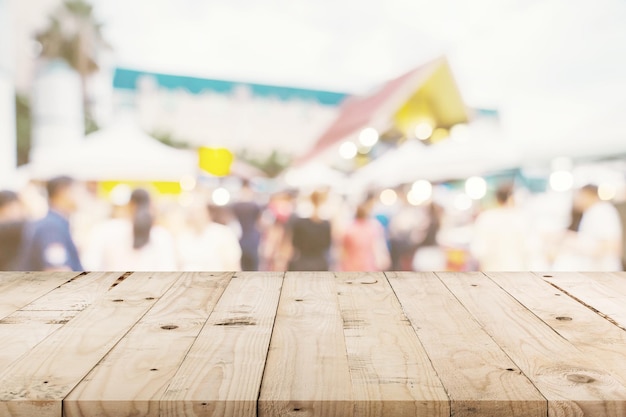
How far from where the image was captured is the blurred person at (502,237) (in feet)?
11.2

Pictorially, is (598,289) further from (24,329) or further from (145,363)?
(24,329)

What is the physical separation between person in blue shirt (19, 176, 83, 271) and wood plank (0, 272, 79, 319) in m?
0.30

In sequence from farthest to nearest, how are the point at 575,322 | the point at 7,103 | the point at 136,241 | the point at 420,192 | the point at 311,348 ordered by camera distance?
the point at 420,192
the point at 136,241
the point at 7,103
the point at 575,322
the point at 311,348

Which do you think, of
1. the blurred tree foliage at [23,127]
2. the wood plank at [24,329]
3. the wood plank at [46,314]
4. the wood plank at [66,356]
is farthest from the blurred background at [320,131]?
the wood plank at [24,329]

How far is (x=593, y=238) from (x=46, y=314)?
2.54m

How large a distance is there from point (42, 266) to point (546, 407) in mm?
2600

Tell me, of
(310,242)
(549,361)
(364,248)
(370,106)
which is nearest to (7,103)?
(310,242)

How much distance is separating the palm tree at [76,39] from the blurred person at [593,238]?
2.36m

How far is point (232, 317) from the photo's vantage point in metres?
1.97

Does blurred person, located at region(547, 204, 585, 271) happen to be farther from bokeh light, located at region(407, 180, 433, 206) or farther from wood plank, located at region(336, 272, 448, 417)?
wood plank, located at region(336, 272, 448, 417)

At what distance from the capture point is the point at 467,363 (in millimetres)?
1521

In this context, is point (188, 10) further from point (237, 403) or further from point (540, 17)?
point (237, 403)

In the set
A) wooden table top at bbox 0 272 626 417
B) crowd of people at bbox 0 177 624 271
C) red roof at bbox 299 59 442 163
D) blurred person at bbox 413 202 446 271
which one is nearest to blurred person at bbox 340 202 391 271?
crowd of people at bbox 0 177 624 271

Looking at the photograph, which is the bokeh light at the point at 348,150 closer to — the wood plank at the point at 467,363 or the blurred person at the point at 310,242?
the blurred person at the point at 310,242
